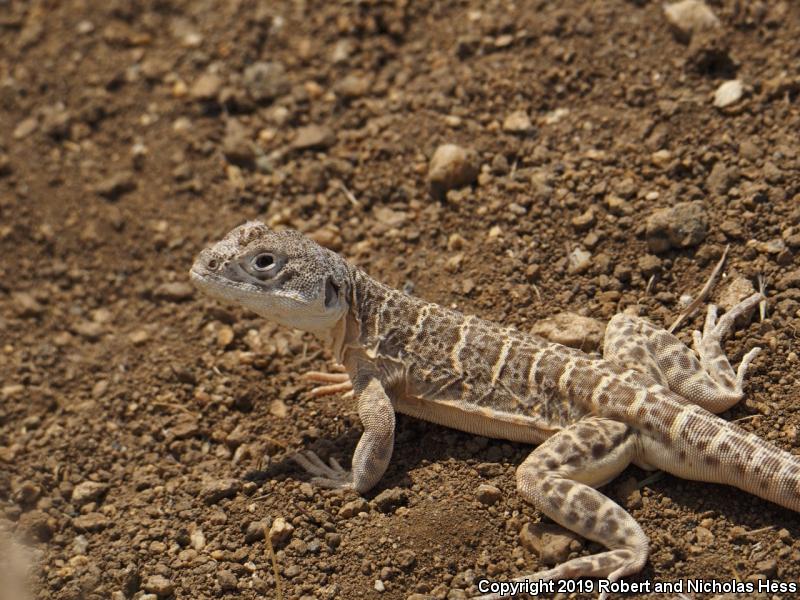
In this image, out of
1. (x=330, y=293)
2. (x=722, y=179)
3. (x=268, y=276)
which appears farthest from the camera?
(x=722, y=179)

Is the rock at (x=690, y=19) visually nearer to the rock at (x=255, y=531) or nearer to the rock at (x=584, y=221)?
the rock at (x=584, y=221)

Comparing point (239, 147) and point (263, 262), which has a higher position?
point (263, 262)

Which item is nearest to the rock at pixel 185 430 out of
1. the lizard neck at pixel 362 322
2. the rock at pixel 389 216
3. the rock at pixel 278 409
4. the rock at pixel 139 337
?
the rock at pixel 278 409

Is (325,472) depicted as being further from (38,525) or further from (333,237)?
(333,237)

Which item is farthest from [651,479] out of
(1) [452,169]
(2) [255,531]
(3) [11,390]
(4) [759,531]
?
(3) [11,390]

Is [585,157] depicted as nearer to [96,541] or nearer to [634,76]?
[634,76]

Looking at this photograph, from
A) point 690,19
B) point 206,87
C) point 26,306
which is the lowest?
point 26,306

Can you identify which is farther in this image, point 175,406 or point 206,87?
point 206,87

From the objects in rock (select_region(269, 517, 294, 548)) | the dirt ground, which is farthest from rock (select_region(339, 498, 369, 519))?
rock (select_region(269, 517, 294, 548))

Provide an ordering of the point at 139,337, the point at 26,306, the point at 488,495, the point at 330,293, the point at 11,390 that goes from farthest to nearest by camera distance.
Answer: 1. the point at 26,306
2. the point at 139,337
3. the point at 11,390
4. the point at 330,293
5. the point at 488,495
